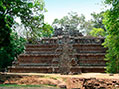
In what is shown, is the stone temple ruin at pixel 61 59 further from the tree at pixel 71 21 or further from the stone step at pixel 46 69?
the tree at pixel 71 21

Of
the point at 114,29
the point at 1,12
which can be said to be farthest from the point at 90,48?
the point at 1,12

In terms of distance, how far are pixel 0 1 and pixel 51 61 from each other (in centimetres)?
984

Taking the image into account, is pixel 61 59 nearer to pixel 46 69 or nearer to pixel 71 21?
pixel 46 69

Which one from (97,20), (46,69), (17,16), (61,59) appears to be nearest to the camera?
(17,16)

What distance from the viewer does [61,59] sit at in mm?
15312

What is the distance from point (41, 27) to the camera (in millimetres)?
9461

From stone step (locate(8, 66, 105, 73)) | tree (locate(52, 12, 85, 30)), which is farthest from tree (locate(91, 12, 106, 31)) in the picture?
stone step (locate(8, 66, 105, 73))

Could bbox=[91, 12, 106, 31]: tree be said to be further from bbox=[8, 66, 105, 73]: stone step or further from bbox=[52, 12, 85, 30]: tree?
bbox=[8, 66, 105, 73]: stone step

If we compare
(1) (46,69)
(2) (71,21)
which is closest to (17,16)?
(1) (46,69)

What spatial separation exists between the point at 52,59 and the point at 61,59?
4.08ft

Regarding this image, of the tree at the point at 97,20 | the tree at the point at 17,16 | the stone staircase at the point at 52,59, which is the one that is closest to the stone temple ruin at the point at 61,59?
the stone staircase at the point at 52,59

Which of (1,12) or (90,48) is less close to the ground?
(1,12)

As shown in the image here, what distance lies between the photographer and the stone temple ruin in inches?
556

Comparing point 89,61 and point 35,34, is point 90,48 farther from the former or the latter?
point 35,34
